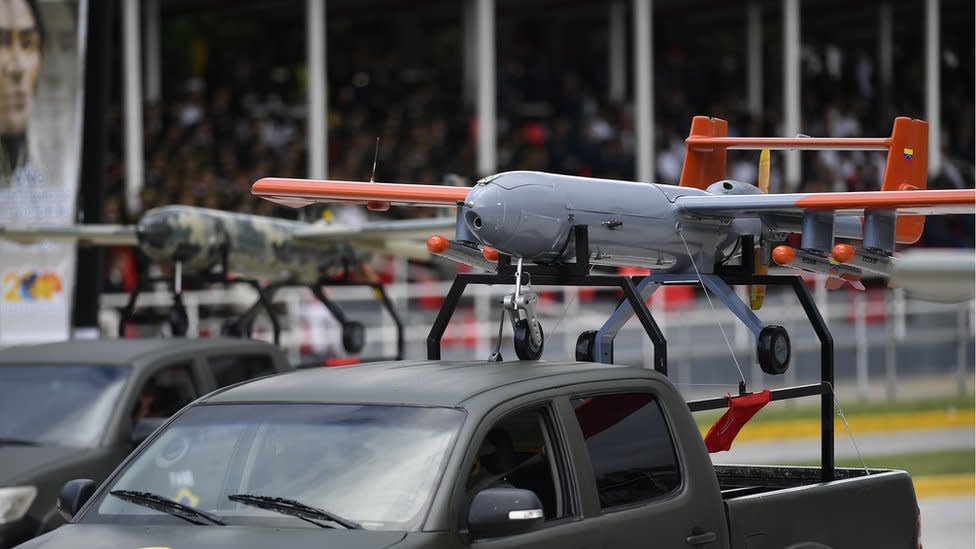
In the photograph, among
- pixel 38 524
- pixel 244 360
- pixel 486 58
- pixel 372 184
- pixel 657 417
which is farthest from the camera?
pixel 486 58

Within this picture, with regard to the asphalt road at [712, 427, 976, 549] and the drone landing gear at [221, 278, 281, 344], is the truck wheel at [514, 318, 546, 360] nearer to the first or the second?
the drone landing gear at [221, 278, 281, 344]

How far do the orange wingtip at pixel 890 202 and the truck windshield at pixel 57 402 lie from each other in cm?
425

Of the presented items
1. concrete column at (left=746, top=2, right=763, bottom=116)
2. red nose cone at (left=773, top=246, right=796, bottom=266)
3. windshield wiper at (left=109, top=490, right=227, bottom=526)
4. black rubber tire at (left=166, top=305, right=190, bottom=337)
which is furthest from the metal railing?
windshield wiper at (left=109, top=490, right=227, bottom=526)

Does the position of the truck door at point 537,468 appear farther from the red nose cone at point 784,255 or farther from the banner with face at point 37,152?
the banner with face at point 37,152

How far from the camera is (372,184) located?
7.73 m

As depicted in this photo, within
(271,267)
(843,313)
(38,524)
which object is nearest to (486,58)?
(843,313)

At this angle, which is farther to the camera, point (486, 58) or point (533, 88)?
point (533, 88)

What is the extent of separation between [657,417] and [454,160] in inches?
668

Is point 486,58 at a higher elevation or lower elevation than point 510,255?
higher

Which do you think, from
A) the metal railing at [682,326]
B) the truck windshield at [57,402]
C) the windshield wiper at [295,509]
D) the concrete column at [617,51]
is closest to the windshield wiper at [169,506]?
the windshield wiper at [295,509]

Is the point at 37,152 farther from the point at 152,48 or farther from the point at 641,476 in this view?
the point at 641,476

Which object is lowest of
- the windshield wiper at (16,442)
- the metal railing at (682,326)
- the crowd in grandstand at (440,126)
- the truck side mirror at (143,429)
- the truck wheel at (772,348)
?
the metal railing at (682,326)

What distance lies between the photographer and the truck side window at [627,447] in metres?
5.86

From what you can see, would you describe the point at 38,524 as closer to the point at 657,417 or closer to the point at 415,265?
the point at 657,417
